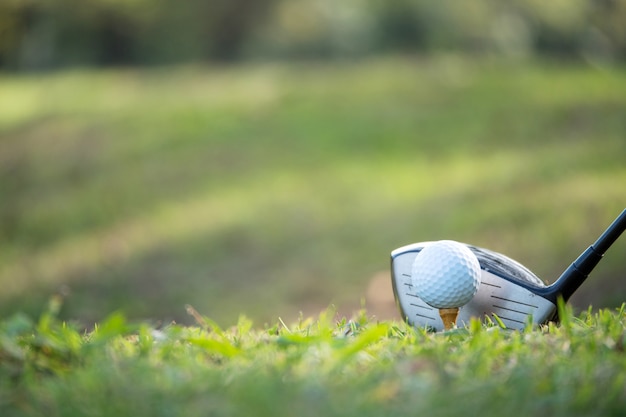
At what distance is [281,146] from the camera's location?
10000 mm

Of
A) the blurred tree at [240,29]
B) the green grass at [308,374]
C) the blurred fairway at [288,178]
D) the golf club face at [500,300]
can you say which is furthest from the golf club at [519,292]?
the blurred tree at [240,29]

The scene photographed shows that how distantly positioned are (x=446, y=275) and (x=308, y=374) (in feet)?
3.03

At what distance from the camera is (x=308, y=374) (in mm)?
1791

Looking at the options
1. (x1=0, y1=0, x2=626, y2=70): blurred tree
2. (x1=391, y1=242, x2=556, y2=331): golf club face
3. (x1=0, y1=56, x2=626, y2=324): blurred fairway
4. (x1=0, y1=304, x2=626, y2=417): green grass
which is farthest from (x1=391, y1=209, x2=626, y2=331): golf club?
(x1=0, y1=0, x2=626, y2=70): blurred tree

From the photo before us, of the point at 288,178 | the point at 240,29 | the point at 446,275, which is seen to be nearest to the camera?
the point at 446,275

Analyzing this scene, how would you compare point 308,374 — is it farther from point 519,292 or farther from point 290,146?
point 290,146

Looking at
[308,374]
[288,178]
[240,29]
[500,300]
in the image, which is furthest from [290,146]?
[308,374]

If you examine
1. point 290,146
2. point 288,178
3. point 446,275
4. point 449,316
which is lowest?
point 288,178

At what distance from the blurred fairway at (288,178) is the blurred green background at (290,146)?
3cm

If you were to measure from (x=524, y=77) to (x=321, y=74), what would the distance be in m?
3.16

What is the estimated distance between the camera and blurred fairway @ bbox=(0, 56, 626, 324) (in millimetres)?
7520

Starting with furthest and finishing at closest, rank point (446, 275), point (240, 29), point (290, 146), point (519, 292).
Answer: point (240, 29)
point (290, 146)
point (519, 292)
point (446, 275)

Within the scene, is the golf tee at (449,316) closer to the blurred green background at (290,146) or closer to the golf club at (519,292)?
the golf club at (519,292)

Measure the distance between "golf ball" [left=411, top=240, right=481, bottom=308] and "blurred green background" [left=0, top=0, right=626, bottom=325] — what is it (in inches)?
163
